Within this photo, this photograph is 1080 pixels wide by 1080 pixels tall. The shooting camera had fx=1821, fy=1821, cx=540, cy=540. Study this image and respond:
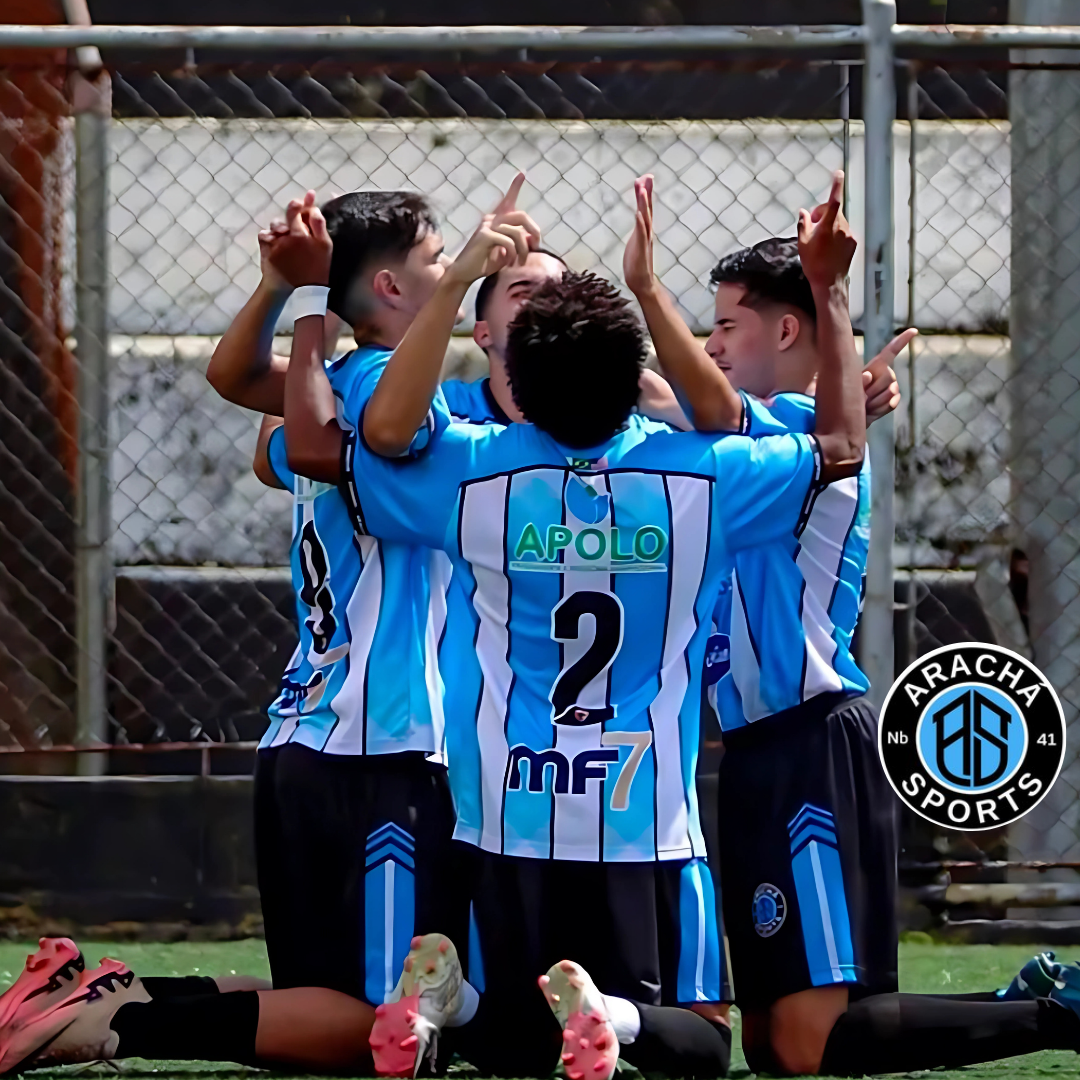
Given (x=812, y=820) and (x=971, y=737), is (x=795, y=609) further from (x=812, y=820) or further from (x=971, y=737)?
(x=971, y=737)

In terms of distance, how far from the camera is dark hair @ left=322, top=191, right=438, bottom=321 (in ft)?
10.8

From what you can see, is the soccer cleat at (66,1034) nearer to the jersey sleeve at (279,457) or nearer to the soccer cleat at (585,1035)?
the soccer cleat at (585,1035)

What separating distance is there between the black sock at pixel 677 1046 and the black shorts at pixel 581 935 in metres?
0.04

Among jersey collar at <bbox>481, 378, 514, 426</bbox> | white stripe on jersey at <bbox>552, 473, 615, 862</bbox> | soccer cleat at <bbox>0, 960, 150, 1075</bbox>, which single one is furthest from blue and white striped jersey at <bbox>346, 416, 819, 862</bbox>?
soccer cleat at <bbox>0, 960, 150, 1075</bbox>

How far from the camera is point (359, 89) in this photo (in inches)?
193

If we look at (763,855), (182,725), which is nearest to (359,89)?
(182,725)

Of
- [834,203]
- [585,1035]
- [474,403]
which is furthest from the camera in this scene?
[474,403]

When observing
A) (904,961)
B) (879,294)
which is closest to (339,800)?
(904,961)

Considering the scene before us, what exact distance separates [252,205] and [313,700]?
6.91 feet

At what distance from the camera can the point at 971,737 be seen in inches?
172

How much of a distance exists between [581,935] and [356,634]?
0.67 metres

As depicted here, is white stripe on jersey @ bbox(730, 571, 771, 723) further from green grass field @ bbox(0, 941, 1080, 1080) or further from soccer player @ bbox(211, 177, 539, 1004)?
green grass field @ bbox(0, 941, 1080, 1080)

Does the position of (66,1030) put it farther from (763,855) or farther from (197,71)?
(197,71)

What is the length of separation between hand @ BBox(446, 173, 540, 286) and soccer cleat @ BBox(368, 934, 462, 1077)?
1.05 meters
